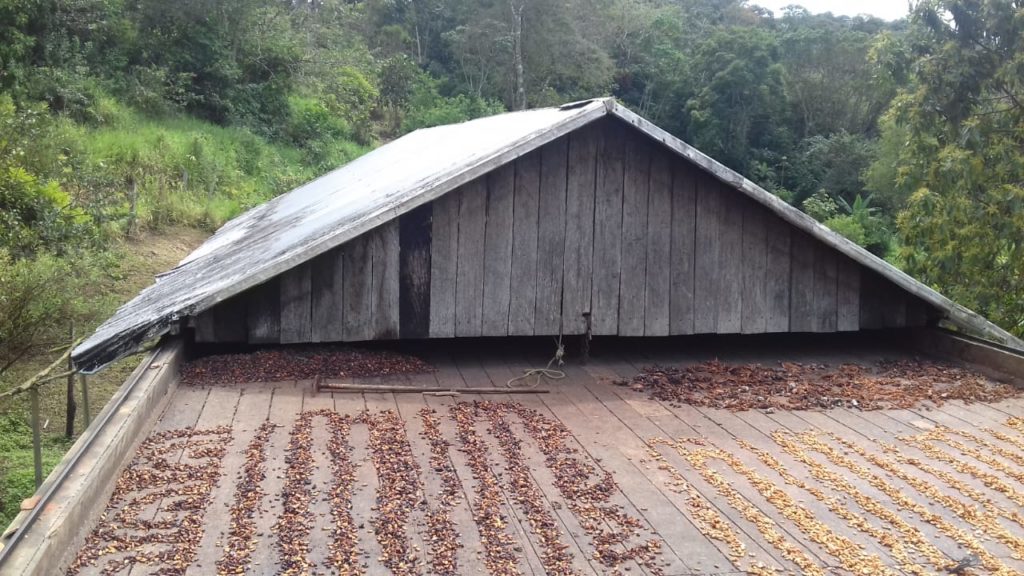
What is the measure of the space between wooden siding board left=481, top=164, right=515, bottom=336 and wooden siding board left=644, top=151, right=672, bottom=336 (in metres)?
1.03

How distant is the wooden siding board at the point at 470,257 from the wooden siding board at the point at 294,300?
1028mm

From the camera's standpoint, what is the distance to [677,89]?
39719 millimetres

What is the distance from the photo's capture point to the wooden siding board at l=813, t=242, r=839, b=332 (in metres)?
6.69

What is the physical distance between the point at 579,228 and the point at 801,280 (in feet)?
5.76

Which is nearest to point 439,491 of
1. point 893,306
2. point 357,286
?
point 357,286

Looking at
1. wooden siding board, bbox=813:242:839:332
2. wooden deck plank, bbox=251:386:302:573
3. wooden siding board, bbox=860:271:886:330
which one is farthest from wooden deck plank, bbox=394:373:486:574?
wooden siding board, bbox=860:271:886:330

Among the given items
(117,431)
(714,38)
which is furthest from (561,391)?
(714,38)

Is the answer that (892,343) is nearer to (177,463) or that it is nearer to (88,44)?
(177,463)

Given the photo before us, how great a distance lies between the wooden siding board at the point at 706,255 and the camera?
6.54m

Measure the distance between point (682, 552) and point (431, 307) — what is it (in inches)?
119

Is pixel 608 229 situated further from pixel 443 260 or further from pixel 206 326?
pixel 206 326

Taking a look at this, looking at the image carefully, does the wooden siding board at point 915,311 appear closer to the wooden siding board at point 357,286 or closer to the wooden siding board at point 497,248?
the wooden siding board at point 497,248

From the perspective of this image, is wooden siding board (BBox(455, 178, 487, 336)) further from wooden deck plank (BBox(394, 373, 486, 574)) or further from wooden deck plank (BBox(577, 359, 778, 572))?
wooden deck plank (BBox(577, 359, 778, 572))

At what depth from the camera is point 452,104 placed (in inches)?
1353
